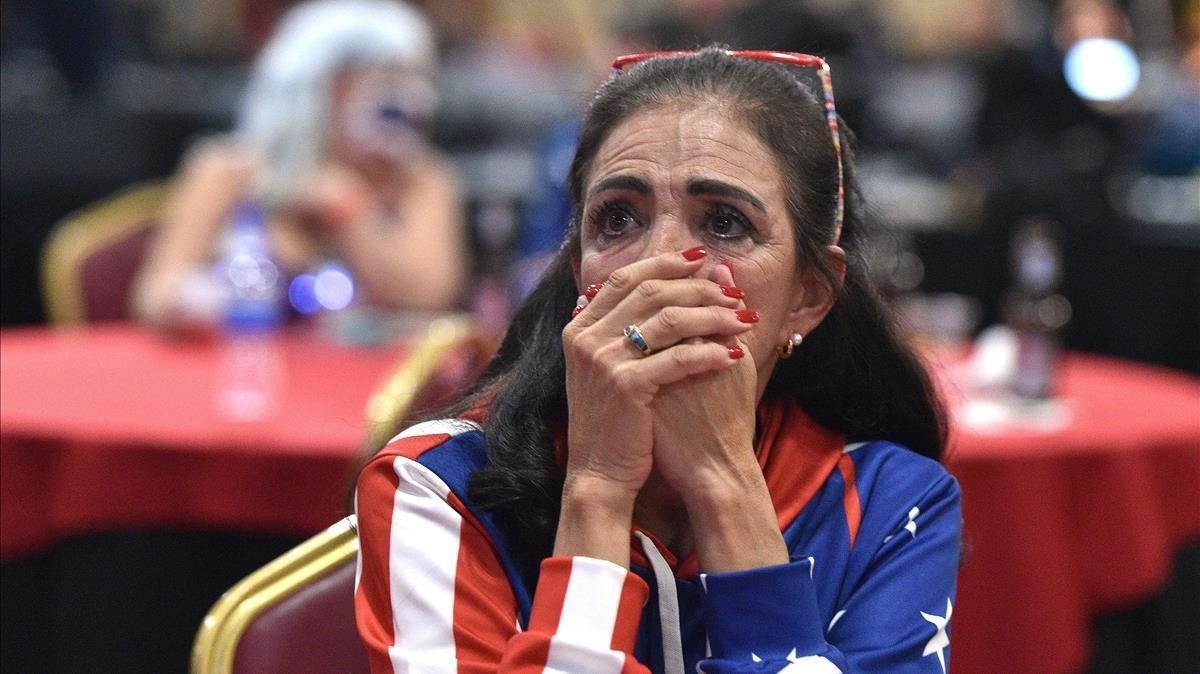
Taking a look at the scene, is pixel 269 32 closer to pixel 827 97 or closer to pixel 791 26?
pixel 791 26

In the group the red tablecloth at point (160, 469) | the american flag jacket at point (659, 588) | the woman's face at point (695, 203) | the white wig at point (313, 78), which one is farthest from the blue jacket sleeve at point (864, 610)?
the white wig at point (313, 78)

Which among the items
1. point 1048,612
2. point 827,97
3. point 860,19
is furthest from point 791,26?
point 827,97

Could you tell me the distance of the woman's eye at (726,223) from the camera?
1527 mm

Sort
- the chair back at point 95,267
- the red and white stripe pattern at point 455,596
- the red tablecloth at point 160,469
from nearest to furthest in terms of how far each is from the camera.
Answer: the red and white stripe pattern at point 455,596 < the red tablecloth at point 160,469 < the chair back at point 95,267

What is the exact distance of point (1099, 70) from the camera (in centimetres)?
838

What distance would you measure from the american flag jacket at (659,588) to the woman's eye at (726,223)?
0.86ft

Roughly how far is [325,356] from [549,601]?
7.45 feet

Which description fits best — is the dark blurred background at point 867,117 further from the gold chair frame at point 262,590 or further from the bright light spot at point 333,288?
the gold chair frame at point 262,590

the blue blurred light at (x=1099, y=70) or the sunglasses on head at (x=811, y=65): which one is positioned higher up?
the sunglasses on head at (x=811, y=65)

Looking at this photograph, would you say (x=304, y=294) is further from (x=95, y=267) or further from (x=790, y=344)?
(x=790, y=344)

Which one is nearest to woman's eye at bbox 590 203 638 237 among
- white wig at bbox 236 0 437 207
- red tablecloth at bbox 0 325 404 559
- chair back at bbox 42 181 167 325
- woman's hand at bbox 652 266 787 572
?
woman's hand at bbox 652 266 787 572

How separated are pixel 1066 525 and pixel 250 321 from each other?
72.0 inches

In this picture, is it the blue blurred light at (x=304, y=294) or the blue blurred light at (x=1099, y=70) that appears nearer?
the blue blurred light at (x=304, y=294)

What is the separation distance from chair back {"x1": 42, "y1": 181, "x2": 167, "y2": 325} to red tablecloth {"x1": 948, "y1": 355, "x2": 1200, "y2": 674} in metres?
2.60
